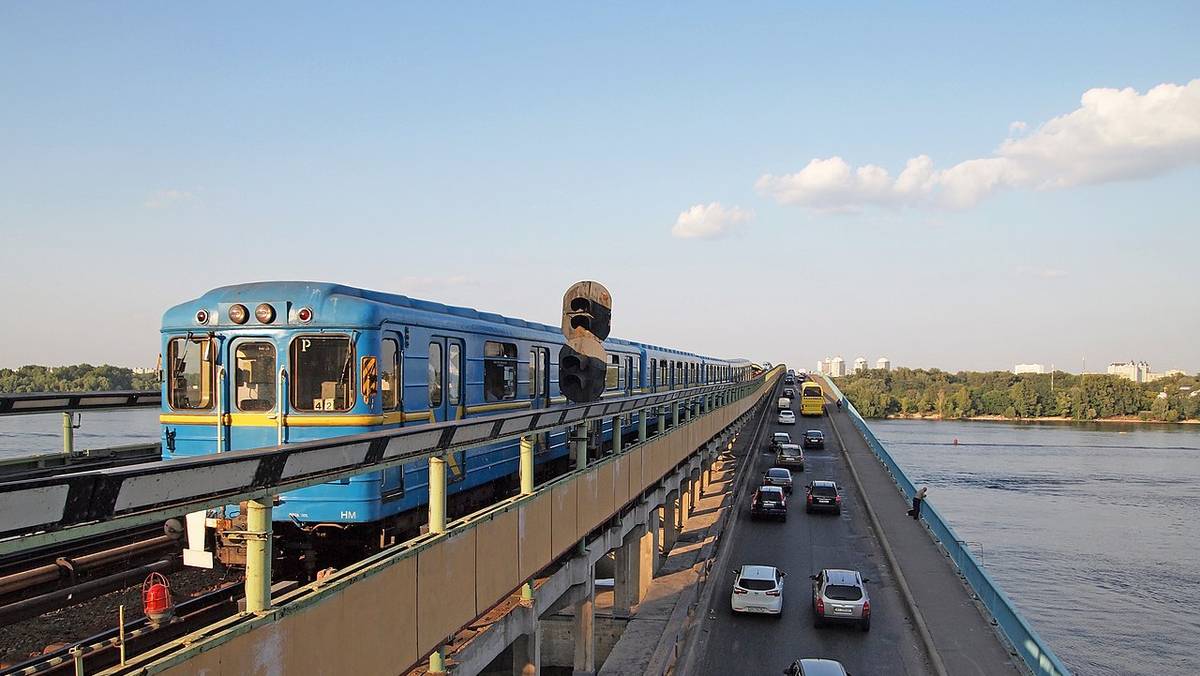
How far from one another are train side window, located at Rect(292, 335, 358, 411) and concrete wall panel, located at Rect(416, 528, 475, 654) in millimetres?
3203

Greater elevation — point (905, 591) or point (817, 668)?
point (817, 668)

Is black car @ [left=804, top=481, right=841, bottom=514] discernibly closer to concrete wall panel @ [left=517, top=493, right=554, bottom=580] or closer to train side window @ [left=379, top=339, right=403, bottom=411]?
concrete wall panel @ [left=517, top=493, right=554, bottom=580]

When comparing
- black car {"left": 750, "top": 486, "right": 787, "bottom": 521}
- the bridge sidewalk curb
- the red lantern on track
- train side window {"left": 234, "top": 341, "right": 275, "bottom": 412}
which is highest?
train side window {"left": 234, "top": 341, "right": 275, "bottom": 412}

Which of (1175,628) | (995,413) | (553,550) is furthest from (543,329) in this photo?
(995,413)

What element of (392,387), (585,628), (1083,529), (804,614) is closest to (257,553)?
(392,387)

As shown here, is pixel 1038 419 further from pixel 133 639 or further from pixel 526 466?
pixel 133 639

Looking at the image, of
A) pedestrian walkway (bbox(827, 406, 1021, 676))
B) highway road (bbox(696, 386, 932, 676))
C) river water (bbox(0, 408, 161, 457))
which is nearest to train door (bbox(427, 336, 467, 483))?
highway road (bbox(696, 386, 932, 676))

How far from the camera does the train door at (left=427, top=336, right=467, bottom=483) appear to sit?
11.0 m

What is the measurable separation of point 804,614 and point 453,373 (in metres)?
14.5

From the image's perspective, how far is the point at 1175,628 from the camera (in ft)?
101

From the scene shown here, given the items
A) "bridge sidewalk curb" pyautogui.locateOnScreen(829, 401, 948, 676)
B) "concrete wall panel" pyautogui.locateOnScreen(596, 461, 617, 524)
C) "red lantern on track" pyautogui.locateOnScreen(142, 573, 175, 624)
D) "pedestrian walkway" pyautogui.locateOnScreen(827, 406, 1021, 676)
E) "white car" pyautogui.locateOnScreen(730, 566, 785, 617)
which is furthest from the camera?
"white car" pyautogui.locateOnScreen(730, 566, 785, 617)

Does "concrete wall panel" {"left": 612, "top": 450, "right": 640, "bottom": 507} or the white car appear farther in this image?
the white car

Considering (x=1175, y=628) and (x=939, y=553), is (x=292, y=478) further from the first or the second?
(x=1175, y=628)

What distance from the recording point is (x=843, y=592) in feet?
67.0
